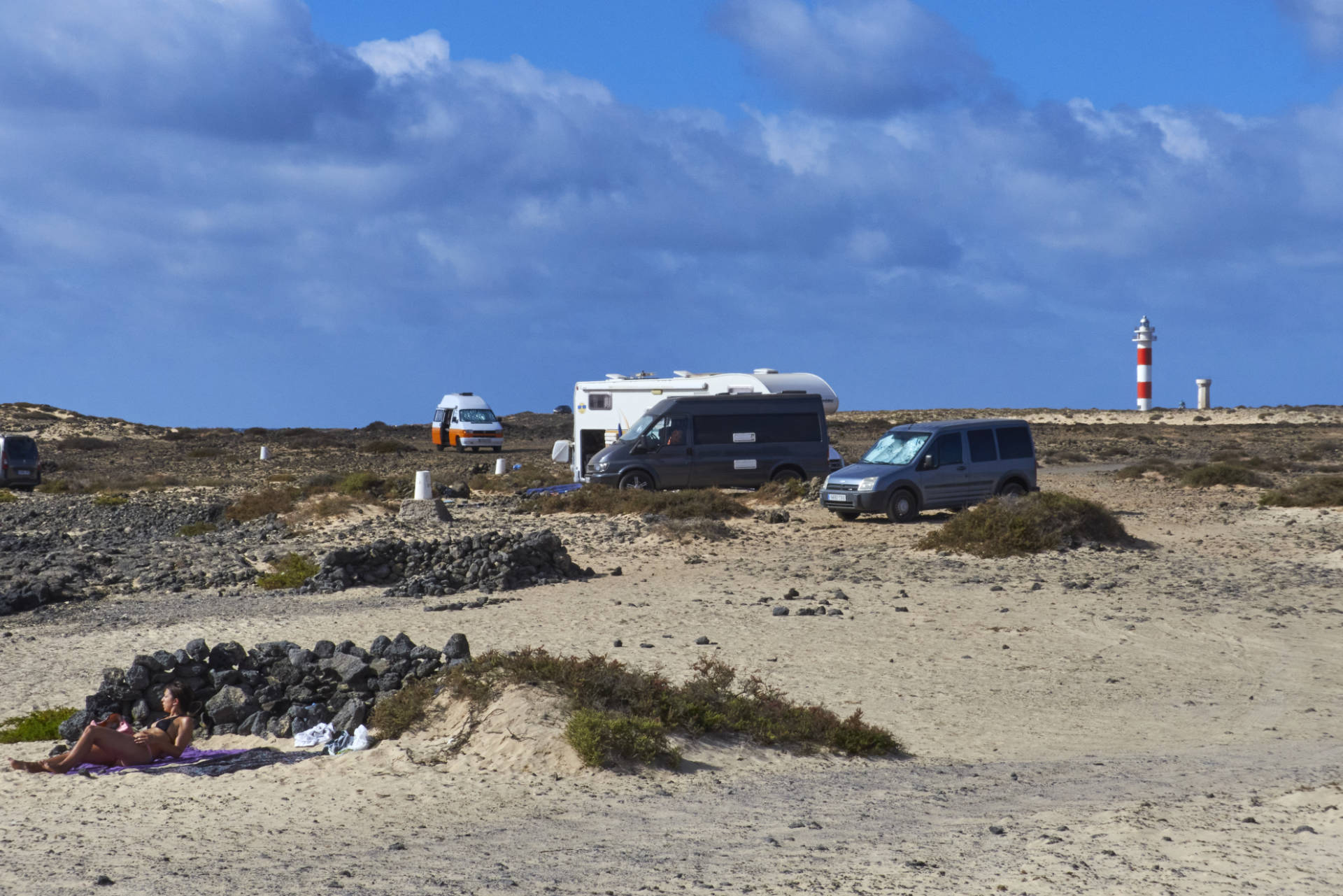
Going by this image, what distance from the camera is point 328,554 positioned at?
17797 mm

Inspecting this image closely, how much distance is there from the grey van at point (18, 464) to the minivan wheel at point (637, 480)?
2150 centimetres

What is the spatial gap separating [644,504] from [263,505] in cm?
964

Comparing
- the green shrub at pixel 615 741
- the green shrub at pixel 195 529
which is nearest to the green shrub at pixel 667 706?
the green shrub at pixel 615 741

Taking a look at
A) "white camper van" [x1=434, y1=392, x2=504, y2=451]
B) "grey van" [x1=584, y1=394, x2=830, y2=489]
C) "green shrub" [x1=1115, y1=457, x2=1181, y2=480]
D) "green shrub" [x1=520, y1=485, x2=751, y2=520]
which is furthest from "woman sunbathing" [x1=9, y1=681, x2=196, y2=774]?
"white camper van" [x1=434, y1=392, x2=504, y2=451]

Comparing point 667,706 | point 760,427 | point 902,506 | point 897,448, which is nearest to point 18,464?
point 760,427

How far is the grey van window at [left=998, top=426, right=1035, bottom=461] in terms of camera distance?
2172 cm

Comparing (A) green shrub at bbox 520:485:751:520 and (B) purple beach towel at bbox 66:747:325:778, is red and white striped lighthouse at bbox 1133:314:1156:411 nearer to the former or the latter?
(A) green shrub at bbox 520:485:751:520

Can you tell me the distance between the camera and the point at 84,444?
195 feet

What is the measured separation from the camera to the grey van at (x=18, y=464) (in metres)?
35.2

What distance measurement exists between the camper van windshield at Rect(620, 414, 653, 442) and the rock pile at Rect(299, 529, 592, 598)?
7542 millimetres

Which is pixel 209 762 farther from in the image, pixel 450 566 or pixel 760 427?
pixel 760 427

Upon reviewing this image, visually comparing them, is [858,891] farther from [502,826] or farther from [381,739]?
[381,739]

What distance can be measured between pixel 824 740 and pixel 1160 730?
296 cm

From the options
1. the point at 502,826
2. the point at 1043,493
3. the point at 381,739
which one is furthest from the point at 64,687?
the point at 1043,493
